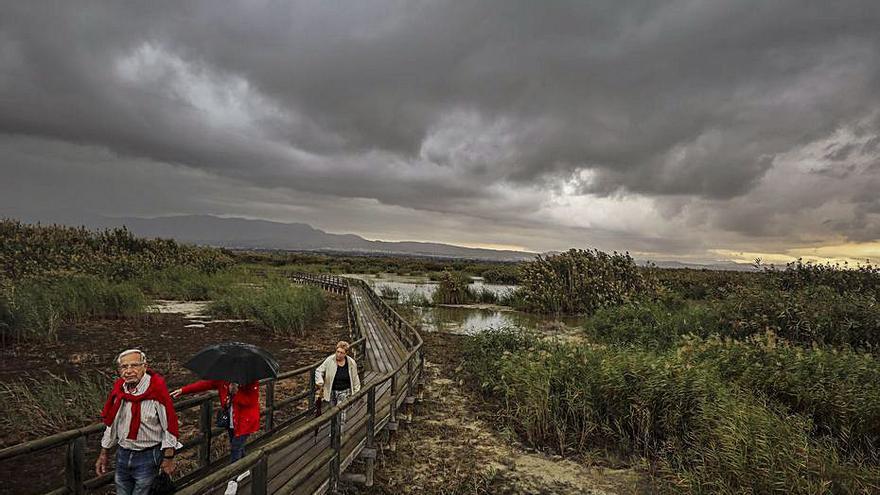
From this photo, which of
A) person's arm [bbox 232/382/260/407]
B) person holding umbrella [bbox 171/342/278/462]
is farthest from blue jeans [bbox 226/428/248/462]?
person's arm [bbox 232/382/260/407]

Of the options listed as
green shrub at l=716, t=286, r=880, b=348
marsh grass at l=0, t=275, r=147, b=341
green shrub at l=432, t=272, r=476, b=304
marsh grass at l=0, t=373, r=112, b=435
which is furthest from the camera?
green shrub at l=432, t=272, r=476, b=304

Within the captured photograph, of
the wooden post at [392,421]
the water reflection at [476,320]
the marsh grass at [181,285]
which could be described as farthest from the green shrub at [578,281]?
the wooden post at [392,421]

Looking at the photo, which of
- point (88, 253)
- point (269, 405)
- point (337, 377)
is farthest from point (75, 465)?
point (88, 253)

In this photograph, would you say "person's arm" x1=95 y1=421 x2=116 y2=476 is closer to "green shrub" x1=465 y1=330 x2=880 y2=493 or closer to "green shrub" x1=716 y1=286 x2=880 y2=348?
"green shrub" x1=465 y1=330 x2=880 y2=493

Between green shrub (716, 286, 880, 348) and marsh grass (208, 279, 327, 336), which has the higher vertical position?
green shrub (716, 286, 880, 348)

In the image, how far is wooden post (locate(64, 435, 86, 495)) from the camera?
392 centimetres

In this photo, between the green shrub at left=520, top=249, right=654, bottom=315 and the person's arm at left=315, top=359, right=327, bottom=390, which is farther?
the green shrub at left=520, top=249, right=654, bottom=315

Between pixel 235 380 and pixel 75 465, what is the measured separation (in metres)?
1.41

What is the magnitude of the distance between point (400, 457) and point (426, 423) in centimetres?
161

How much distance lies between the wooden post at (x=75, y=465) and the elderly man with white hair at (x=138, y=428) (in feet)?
0.65

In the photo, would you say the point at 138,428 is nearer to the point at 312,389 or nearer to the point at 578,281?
the point at 312,389

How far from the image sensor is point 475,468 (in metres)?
7.01

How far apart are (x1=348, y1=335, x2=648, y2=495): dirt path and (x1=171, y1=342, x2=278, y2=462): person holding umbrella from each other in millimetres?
1940

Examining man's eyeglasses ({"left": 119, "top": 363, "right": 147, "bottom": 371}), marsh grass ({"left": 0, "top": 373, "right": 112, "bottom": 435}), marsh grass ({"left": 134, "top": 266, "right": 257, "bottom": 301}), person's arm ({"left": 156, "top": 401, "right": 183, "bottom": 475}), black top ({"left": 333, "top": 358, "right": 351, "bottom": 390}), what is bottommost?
marsh grass ({"left": 0, "top": 373, "right": 112, "bottom": 435})
